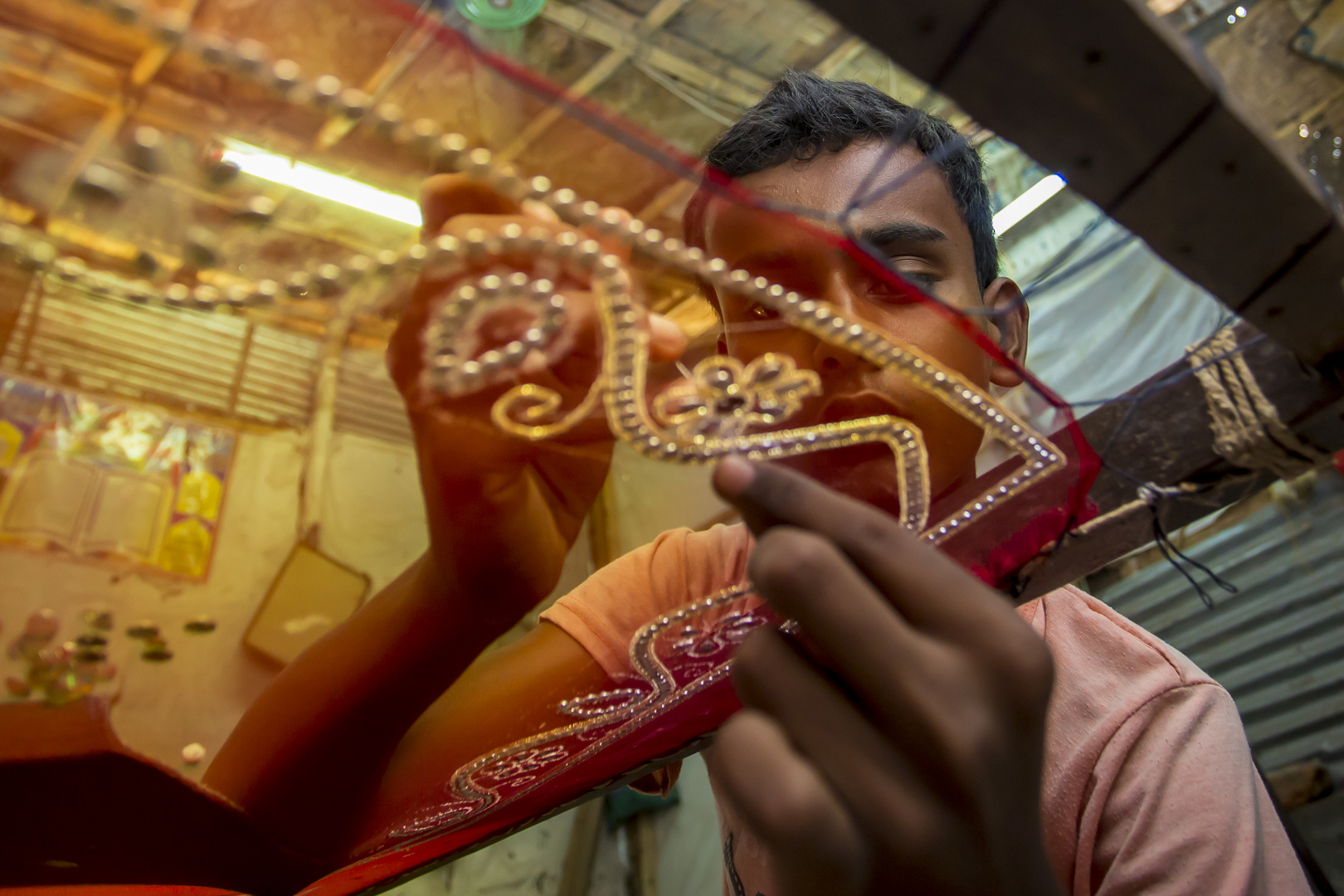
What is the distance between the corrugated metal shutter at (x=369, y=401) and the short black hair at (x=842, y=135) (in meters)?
0.35

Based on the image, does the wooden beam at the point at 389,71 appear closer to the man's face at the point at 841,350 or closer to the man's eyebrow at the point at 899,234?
the man's face at the point at 841,350

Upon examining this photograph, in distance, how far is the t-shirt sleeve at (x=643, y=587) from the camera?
536 millimetres

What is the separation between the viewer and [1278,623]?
1599 mm

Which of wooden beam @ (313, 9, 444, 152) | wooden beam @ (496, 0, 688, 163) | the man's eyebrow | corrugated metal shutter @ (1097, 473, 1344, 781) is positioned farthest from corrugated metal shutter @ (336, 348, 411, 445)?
corrugated metal shutter @ (1097, 473, 1344, 781)

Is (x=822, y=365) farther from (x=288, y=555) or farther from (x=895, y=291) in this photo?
(x=288, y=555)

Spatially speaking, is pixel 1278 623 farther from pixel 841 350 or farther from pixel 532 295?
pixel 532 295

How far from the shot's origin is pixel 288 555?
1.58 feet

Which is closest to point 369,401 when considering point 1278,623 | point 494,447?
point 494,447

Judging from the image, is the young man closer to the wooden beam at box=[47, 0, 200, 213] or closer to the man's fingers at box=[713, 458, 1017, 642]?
the man's fingers at box=[713, 458, 1017, 642]

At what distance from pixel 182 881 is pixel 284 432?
39 centimetres

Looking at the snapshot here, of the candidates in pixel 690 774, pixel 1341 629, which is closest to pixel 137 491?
pixel 690 774

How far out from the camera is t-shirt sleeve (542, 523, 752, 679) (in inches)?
21.1

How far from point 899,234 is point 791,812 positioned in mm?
429

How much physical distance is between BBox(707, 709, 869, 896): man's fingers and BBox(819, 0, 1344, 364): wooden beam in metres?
0.35
